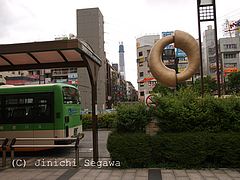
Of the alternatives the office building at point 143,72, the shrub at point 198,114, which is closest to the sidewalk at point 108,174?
the shrub at point 198,114

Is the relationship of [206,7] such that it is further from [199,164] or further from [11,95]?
[11,95]

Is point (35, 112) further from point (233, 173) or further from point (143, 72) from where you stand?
point (143, 72)

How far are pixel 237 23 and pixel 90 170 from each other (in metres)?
70.7

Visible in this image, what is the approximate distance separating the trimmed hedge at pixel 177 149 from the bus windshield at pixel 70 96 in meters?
3.83

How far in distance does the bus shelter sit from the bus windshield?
154 centimetres

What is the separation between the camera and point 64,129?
8.28 metres

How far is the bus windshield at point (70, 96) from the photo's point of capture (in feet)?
28.5

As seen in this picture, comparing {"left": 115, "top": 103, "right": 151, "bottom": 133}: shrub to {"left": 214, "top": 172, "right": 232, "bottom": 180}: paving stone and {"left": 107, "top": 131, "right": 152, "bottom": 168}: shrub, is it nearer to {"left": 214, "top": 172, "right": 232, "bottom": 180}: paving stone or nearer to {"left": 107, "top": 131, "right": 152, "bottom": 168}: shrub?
{"left": 107, "top": 131, "right": 152, "bottom": 168}: shrub

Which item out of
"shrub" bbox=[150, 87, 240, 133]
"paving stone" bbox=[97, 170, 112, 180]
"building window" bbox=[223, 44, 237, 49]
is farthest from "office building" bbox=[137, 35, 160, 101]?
"paving stone" bbox=[97, 170, 112, 180]

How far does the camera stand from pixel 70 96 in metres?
Result: 9.21

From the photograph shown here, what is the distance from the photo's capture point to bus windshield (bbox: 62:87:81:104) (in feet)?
28.5

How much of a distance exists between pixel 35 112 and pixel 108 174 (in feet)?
15.7

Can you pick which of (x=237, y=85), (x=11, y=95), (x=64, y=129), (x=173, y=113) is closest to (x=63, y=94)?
(x=64, y=129)

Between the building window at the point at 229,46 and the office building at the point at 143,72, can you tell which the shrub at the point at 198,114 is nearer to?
the building window at the point at 229,46
